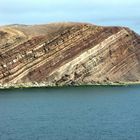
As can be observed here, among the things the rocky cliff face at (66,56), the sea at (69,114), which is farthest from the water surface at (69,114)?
the rocky cliff face at (66,56)

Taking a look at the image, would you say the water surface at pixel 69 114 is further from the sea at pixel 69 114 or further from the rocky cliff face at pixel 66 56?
the rocky cliff face at pixel 66 56

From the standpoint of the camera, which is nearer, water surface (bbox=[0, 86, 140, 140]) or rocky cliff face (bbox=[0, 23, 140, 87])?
water surface (bbox=[0, 86, 140, 140])

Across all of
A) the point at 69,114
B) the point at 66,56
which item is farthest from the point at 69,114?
the point at 66,56

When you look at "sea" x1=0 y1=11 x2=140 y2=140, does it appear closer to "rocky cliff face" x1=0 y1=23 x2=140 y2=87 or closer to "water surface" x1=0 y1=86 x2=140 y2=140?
"water surface" x1=0 y1=86 x2=140 y2=140

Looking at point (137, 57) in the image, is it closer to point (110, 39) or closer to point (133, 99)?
point (110, 39)

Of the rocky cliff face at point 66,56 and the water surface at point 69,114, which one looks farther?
the rocky cliff face at point 66,56

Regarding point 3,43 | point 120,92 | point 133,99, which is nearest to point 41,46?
point 3,43

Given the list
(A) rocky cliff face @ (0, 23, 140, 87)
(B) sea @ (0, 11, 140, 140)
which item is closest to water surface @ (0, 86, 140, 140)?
(B) sea @ (0, 11, 140, 140)

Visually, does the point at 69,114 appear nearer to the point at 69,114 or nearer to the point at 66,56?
the point at 69,114

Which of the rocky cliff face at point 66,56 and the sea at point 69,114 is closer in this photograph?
the sea at point 69,114
